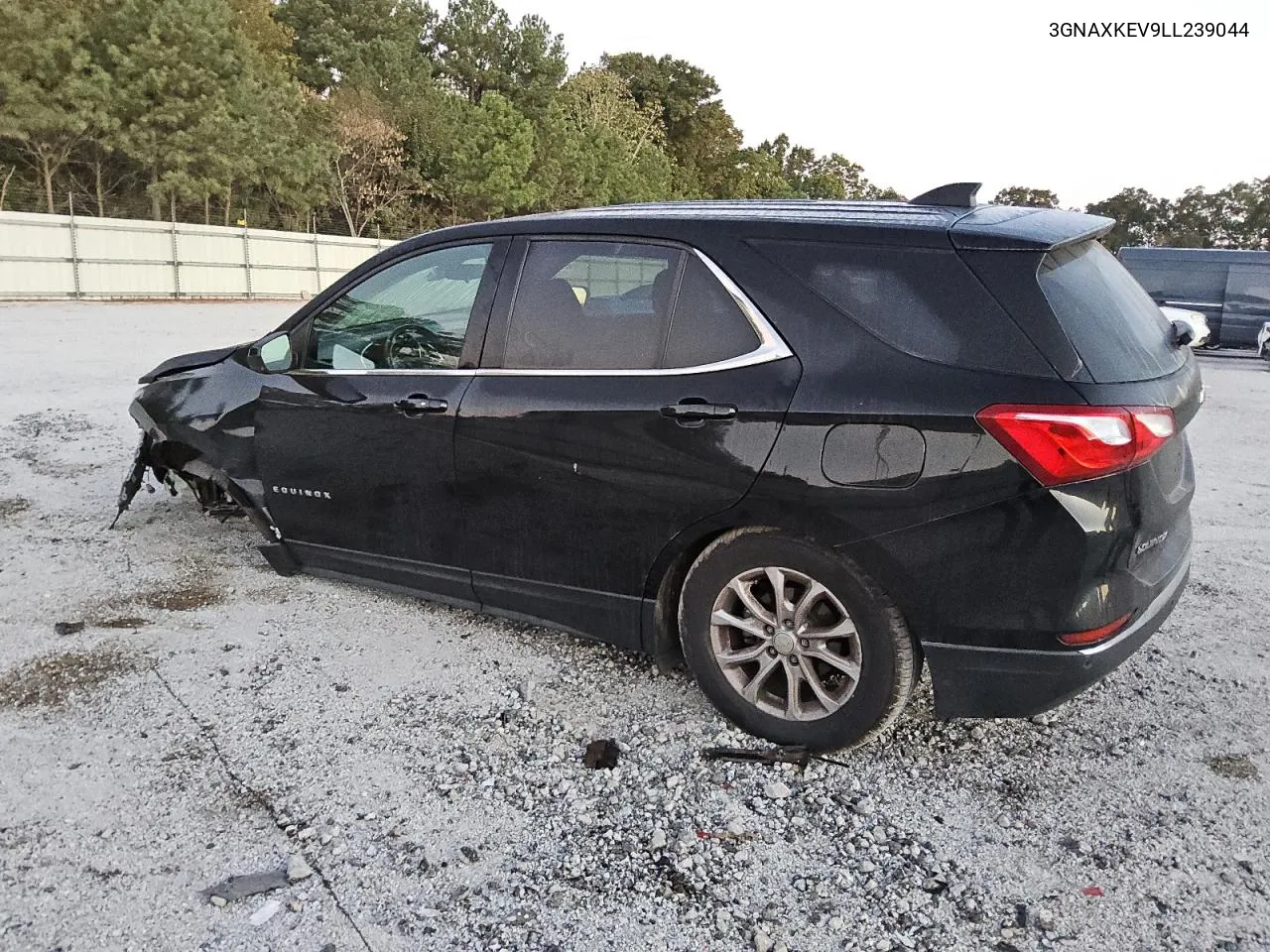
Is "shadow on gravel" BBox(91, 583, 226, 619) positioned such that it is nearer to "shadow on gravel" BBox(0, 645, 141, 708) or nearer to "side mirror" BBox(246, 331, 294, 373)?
"shadow on gravel" BBox(0, 645, 141, 708)

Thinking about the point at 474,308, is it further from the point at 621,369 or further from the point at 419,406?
the point at 621,369

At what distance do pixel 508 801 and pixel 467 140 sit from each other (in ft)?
145

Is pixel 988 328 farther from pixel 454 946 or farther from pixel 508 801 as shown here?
pixel 454 946

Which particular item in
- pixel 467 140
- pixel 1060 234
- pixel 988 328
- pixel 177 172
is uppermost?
pixel 467 140

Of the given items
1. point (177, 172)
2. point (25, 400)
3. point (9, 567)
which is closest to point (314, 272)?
point (177, 172)

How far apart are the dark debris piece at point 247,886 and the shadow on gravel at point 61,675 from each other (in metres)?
1.35

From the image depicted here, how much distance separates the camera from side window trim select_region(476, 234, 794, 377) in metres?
3.01

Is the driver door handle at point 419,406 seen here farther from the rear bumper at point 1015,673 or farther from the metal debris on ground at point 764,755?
the rear bumper at point 1015,673

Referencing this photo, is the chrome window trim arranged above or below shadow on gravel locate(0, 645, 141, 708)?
above

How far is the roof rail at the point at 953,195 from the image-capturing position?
3.33 meters

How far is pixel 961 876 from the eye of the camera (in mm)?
2537

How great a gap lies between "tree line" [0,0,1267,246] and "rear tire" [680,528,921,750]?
105 feet

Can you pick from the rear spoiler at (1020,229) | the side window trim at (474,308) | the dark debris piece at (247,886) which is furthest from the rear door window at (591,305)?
the dark debris piece at (247,886)

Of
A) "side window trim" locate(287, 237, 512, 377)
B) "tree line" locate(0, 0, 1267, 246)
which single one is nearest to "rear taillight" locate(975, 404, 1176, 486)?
"side window trim" locate(287, 237, 512, 377)
